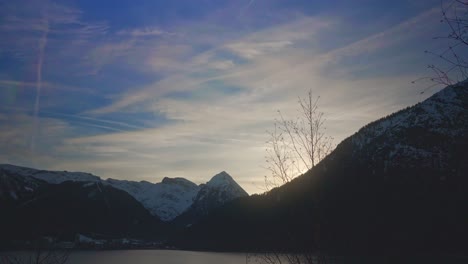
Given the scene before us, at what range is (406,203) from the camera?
120 metres

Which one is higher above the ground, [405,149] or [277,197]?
[405,149]

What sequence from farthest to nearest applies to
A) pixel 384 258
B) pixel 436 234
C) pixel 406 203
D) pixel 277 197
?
pixel 406 203
pixel 436 234
pixel 384 258
pixel 277 197

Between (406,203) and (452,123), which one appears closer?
(406,203)

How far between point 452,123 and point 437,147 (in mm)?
22687

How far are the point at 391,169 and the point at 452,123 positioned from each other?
6082cm

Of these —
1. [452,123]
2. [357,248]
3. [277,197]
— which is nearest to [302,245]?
[277,197]

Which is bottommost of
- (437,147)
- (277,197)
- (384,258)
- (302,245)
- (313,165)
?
(384,258)

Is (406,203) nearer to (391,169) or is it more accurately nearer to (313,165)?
(391,169)

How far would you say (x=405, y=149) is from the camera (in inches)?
7018

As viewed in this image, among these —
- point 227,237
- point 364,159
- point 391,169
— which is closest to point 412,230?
point 391,169

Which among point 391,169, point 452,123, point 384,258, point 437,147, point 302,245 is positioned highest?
point 452,123

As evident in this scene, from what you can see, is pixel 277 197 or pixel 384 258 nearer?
pixel 277 197

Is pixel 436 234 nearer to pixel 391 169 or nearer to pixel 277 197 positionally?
pixel 391 169

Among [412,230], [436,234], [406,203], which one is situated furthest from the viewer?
[406,203]
